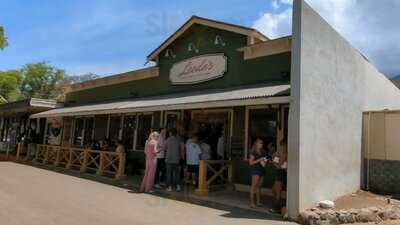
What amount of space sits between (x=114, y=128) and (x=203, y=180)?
7.67 meters

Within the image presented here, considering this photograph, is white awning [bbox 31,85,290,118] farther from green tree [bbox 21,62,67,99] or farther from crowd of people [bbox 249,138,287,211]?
green tree [bbox 21,62,67,99]

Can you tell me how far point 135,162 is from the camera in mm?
13891

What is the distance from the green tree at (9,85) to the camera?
55156 mm

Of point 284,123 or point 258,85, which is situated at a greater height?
point 258,85

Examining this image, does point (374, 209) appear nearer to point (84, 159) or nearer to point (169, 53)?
point (169, 53)

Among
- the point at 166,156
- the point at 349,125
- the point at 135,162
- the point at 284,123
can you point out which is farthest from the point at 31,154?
the point at 349,125

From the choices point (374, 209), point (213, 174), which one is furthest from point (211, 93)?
point (374, 209)

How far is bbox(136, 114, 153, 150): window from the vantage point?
47.0 ft

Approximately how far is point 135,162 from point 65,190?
4.33 metres

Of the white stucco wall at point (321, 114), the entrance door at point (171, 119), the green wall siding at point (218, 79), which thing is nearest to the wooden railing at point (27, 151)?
the green wall siding at point (218, 79)

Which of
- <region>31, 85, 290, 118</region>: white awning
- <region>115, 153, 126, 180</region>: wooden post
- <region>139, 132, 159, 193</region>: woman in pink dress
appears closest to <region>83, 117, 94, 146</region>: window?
<region>31, 85, 290, 118</region>: white awning

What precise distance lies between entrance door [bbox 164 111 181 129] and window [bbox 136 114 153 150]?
111cm

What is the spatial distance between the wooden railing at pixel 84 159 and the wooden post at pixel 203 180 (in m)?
3.64

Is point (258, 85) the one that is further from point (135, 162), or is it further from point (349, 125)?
point (135, 162)
